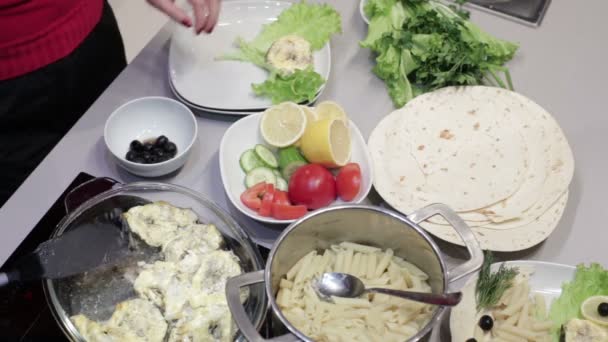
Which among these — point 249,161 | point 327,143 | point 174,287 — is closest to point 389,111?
point 327,143

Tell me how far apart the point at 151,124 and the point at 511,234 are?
946 millimetres

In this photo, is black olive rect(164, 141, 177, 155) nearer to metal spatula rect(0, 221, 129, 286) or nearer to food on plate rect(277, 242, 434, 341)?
metal spatula rect(0, 221, 129, 286)

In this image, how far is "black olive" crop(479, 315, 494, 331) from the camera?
46.2 inches

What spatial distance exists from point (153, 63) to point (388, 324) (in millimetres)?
1080

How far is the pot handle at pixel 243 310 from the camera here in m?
0.96

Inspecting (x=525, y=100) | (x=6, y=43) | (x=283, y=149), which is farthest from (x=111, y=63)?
(x=525, y=100)

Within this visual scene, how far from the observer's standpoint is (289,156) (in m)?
1.49

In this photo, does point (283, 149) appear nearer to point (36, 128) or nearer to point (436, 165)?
point (436, 165)

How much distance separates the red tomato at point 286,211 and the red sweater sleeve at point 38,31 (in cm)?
78

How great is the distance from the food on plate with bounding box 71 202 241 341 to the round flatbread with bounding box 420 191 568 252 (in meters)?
0.47

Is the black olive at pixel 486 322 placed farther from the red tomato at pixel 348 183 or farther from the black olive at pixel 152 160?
the black olive at pixel 152 160

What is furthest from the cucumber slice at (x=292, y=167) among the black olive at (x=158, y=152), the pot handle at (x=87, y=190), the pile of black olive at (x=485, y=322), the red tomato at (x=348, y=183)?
the pile of black olive at (x=485, y=322)

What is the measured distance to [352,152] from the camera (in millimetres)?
1516

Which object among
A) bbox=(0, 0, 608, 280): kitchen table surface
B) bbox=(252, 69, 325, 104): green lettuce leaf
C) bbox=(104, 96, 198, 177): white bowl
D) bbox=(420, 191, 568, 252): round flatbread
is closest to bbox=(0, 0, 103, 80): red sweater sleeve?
bbox=(0, 0, 608, 280): kitchen table surface
